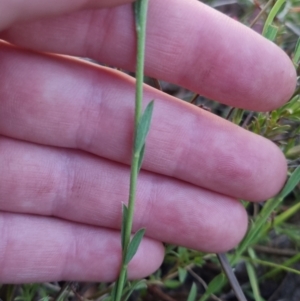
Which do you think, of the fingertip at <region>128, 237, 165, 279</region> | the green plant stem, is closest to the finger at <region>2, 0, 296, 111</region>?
the green plant stem

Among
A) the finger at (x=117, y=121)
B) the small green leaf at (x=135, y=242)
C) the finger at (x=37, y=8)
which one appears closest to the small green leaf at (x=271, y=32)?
the finger at (x=117, y=121)

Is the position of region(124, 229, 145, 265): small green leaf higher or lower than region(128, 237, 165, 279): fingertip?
higher

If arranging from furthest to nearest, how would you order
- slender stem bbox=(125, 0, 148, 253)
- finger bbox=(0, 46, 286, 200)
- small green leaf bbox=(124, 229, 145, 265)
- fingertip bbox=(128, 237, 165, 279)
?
fingertip bbox=(128, 237, 165, 279) → finger bbox=(0, 46, 286, 200) → small green leaf bbox=(124, 229, 145, 265) → slender stem bbox=(125, 0, 148, 253)

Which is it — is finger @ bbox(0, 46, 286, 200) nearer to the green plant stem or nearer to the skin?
the skin

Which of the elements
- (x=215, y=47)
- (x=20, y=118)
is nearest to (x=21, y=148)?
(x=20, y=118)

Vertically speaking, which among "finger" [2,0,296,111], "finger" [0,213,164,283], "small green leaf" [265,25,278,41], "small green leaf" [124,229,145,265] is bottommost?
"finger" [0,213,164,283]

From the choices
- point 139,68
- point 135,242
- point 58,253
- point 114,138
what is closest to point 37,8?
point 139,68

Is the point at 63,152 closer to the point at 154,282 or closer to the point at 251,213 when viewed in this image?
the point at 154,282

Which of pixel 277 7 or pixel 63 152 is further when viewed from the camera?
pixel 63 152

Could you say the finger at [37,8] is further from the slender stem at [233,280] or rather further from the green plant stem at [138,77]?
the slender stem at [233,280]
